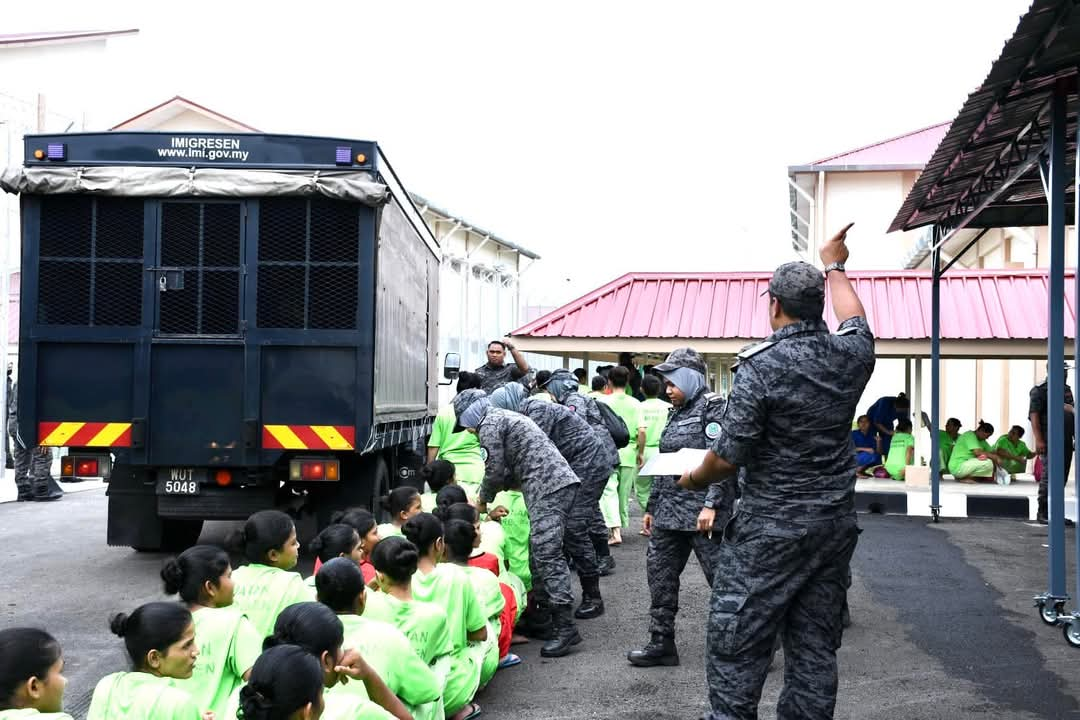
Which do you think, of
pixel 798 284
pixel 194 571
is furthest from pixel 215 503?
pixel 798 284

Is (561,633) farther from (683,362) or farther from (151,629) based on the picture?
(151,629)

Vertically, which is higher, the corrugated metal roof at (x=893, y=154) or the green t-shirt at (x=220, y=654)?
the corrugated metal roof at (x=893, y=154)

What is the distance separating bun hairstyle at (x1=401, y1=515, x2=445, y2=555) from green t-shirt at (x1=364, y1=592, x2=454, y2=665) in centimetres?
47

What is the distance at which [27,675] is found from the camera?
10.2 ft

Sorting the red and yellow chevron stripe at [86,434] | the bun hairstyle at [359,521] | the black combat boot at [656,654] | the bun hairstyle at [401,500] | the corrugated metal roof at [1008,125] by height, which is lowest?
the black combat boot at [656,654]

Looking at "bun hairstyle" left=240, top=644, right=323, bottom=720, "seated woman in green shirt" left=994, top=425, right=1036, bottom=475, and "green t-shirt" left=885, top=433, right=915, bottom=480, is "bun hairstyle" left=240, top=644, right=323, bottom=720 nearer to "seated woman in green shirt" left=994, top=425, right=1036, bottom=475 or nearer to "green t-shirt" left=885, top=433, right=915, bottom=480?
"green t-shirt" left=885, top=433, right=915, bottom=480

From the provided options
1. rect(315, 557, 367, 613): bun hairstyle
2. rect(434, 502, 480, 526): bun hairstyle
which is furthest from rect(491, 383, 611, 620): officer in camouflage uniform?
rect(315, 557, 367, 613): bun hairstyle

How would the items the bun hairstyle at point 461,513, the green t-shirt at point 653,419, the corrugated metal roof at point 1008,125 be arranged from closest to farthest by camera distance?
the corrugated metal roof at point 1008,125 < the bun hairstyle at point 461,513 < the green t-shirt at point 653,419

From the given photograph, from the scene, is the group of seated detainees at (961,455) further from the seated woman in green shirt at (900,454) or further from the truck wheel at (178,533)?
the truck wheel at (178,533)

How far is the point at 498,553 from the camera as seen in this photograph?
721cm

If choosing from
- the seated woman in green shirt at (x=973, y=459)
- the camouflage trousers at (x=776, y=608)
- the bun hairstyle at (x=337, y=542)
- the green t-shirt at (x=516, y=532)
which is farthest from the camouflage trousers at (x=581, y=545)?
the seated woman in green shirt at (x=973, y=459)

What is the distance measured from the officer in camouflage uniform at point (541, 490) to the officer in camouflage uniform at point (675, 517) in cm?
50

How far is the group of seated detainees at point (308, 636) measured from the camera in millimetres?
3135

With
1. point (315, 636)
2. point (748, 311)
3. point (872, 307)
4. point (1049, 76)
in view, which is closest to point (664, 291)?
point (748, 311)
